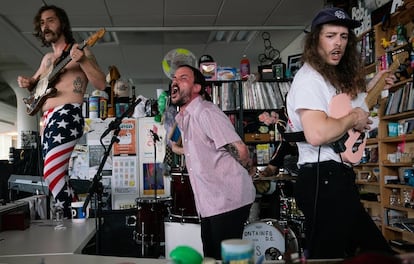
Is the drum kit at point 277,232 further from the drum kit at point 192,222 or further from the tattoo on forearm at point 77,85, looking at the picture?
the tattoo on forearm at point 77,85

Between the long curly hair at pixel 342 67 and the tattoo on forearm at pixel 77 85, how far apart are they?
4.09 feet

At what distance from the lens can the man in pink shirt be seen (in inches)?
72.6

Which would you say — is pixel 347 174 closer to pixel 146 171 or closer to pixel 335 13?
pixel 335 13

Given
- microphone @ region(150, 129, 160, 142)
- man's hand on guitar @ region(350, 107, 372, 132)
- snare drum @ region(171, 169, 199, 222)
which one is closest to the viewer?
man's hand on guitar @ region(350, 107, 372, 132)

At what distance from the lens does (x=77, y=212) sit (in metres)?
2.04

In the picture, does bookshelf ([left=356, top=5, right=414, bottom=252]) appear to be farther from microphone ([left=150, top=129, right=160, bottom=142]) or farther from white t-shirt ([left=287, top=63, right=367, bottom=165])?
white t-shirt ([left=287, top=63, right=367, bottom=165])

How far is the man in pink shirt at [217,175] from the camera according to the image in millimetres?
1845

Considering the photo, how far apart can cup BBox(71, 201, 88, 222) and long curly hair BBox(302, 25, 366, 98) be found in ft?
4.24

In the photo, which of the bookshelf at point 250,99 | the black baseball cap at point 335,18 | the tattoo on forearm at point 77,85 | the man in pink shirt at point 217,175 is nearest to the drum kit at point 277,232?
the bookshelf at point 250,99

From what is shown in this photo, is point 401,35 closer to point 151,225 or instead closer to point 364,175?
point 364,175

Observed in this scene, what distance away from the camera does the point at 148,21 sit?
221 inches

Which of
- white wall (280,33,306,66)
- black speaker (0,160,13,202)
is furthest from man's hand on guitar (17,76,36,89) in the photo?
white wall (280,33,306,66)

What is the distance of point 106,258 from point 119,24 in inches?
195

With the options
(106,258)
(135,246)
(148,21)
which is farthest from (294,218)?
(148,21)
